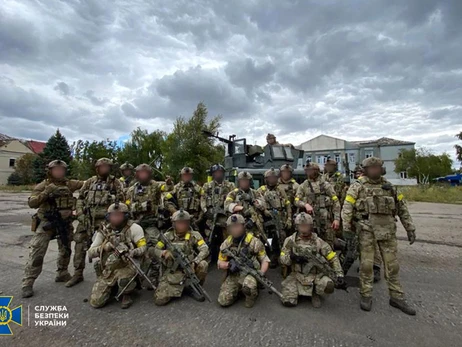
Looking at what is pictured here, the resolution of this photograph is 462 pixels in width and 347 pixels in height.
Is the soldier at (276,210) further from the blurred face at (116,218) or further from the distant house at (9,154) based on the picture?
the distant house at (9,154)

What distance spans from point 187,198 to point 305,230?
2.19 m

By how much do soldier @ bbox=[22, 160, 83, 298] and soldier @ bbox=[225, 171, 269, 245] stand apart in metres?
2.55

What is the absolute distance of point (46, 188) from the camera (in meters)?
3.99

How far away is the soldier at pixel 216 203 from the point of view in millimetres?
4738

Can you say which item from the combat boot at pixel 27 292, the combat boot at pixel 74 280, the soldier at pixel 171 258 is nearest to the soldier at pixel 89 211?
the combat boot at pixel 74 280

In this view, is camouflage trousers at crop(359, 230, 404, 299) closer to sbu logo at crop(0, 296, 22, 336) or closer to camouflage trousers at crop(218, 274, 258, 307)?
camouflage trousers at crop(218, 274, 258, 307)

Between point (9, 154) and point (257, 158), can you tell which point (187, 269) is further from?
point (9, 154)

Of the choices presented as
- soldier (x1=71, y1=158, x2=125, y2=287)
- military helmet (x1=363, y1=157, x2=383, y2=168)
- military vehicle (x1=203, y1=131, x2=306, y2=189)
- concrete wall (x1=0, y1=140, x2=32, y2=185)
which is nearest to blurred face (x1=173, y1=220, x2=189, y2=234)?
soldier (x1=71, y1=158, x2=125, y2=287)

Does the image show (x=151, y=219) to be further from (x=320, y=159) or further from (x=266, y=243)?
(x=320, y=159)

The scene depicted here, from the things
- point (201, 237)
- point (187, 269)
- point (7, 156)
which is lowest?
point (187, 269)

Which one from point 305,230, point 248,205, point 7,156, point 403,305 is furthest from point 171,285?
point 7,156

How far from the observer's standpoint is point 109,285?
3.45 meters

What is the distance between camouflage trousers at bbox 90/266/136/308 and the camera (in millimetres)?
3348

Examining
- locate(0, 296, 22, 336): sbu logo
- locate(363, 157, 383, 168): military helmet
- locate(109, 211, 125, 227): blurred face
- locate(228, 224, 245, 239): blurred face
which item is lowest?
locate(0, 296, 22, 336): sbu logo
